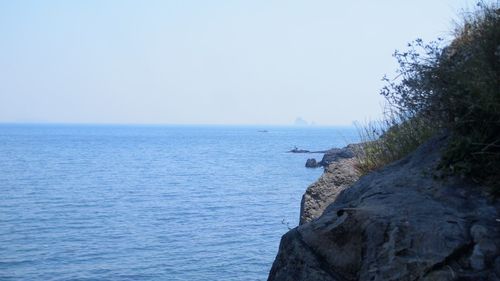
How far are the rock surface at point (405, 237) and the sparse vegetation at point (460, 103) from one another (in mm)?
286

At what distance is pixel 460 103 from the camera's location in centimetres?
591

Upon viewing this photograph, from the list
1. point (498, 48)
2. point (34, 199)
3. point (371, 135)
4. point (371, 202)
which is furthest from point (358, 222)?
point (34, 199)

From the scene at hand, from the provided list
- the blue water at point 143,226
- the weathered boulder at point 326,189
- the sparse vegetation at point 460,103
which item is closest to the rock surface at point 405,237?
the sparse vegetation at point 460,103

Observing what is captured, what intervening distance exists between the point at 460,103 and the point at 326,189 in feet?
13.2

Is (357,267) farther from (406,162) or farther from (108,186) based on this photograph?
(108,186)

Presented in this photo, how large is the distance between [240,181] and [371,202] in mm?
46152

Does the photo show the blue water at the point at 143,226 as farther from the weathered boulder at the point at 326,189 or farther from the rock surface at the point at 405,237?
the rock surface at the point at 405,237

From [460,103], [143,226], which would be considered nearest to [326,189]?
[460,103]

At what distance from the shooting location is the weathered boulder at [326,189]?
30.7 feet

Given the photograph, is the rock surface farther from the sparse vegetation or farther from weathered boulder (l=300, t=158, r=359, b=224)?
weathered boulder (l=300, t=158, r=359, b=224)

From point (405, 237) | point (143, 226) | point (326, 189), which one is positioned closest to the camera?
point (405, 237)

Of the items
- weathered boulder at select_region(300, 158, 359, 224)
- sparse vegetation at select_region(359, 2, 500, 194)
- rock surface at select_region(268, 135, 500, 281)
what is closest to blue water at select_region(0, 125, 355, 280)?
weathered boulder at select_region(300, 158, 359, 224)

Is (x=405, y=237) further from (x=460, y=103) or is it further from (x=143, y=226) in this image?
(x=143, y=226)

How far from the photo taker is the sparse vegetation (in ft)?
17.3
